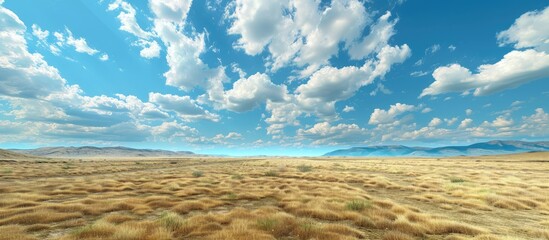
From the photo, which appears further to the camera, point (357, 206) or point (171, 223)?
point (357, 206)

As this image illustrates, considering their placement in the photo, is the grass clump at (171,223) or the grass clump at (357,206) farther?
the grass clump at (357,206)

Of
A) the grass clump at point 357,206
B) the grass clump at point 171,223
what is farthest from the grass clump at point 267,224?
the grass clump at point 357,206

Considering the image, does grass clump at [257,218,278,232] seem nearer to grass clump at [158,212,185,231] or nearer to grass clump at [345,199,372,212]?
grass clump at [158,212,185,231]

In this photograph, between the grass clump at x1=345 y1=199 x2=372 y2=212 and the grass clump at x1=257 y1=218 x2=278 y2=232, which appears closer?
the grass clump at x1=257 y1=218 x2=278 y2=232

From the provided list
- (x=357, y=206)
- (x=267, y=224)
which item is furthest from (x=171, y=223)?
(x=357, y=206)

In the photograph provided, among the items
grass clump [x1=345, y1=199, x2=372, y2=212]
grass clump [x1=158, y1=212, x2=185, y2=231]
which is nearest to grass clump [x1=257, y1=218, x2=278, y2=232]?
grass clump [x1=158, y1=212, x2=185, y2=231]

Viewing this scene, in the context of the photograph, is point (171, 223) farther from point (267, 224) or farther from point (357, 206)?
point (357, 206)

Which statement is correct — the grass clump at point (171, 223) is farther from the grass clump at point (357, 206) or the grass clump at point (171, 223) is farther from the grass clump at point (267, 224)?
the grass clump at point (357, 206)

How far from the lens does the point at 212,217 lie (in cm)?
1191

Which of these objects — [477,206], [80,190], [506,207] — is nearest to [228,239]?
[477,206]

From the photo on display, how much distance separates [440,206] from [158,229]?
56.0 feet

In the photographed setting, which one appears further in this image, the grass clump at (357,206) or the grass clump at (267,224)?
the grass clump at (357,206)

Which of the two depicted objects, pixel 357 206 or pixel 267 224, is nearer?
pixel 267 224

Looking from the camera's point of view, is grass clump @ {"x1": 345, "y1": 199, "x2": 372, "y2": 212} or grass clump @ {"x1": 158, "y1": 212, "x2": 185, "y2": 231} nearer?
grass clump @ {"x1": 158, "y1": 212, "x2": 185, "y2": 231}
